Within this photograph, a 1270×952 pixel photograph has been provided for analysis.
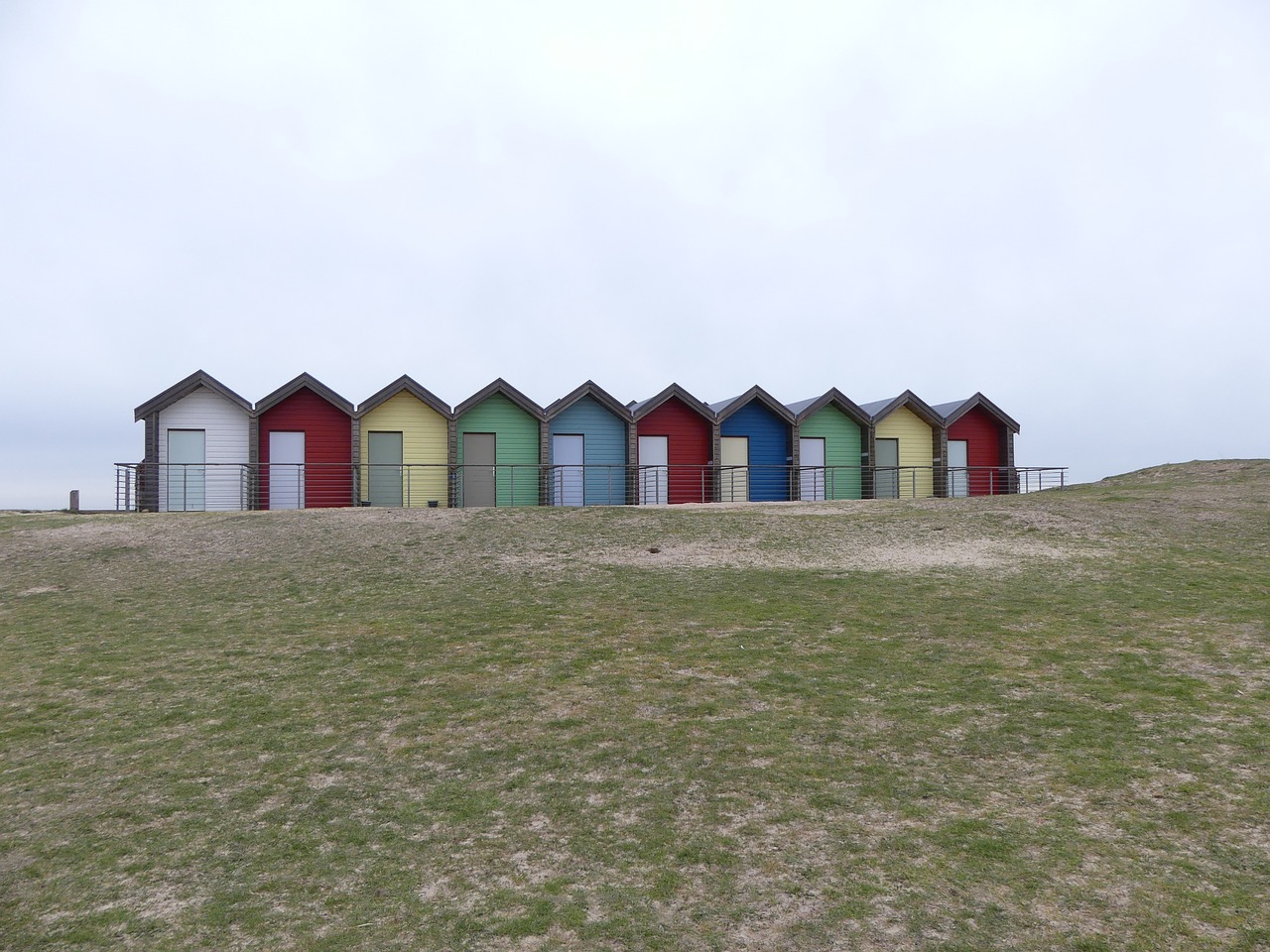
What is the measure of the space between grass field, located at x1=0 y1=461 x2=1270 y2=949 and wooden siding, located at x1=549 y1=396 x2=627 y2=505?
17.0 m

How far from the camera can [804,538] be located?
1694 centimetres

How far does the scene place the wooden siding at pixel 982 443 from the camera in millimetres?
36656

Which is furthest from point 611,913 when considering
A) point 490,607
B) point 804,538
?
point 804,538

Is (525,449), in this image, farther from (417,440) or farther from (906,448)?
(906,448)

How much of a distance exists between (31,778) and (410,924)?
13.2ft

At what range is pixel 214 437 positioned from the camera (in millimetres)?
28422

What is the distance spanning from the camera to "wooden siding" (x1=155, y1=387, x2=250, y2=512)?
28.2m

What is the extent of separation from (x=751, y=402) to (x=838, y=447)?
4.08 metres

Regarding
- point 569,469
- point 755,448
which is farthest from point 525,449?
point 755,448

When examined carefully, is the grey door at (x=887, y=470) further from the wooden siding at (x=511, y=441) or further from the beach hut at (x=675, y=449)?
the wooden siding at (x=511, y=441)

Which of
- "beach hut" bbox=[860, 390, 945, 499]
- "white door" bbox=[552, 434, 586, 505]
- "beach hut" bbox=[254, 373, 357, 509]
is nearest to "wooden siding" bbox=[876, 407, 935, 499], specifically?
"beach hut" bbox=[860, 390, 945, 499]

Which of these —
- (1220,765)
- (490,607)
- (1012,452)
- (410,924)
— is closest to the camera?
(410,924)

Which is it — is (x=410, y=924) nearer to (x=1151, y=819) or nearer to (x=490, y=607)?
(x=1151, y=819)

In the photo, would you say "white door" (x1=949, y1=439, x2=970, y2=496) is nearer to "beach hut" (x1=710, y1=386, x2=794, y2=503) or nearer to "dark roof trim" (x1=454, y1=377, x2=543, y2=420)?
"beach hut" (x1=710, y1=386, x2=794, y2=503)
